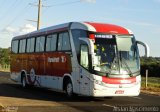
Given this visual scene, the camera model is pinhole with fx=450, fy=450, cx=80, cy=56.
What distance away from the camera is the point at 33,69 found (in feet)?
88.6

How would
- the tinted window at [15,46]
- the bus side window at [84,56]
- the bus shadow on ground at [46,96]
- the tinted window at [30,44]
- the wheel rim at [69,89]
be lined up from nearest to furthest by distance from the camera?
1. the bus side window at [84,56]
2. the bus shadow on ground at [46,96]
3. the wheel rim at [69,89]
4. the tinted window at [30,44]
5. the tinted window at [15,46]

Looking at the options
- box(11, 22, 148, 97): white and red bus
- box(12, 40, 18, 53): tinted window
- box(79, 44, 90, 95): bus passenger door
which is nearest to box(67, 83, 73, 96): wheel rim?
box(11, 22, 148, 97): white and red bus

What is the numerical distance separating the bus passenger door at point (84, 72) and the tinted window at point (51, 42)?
365 centimetres

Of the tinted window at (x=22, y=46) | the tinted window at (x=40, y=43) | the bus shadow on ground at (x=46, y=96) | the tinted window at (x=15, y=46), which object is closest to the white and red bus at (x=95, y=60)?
the bus shadow on ground at (x=46, y=96)

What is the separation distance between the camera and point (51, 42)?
2353 centimetres

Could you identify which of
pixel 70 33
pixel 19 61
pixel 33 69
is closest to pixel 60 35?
pixel 70 33

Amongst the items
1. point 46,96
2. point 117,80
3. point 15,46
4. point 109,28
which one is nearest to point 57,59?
point 46,96

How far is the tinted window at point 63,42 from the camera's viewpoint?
21.1m

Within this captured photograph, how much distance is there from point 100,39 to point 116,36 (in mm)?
769

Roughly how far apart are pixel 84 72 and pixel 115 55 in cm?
152

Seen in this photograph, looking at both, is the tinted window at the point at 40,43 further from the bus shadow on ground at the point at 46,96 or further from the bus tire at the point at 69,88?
the bus tire at the point at 69,88

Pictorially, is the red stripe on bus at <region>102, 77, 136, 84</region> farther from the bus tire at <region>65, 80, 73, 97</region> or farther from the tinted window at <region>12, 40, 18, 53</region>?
the tinted window at <region>12, 40, 18, 53</region>

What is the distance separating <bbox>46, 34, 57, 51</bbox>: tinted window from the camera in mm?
22984

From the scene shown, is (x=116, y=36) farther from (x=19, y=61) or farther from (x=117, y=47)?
(x=19, y=61)
